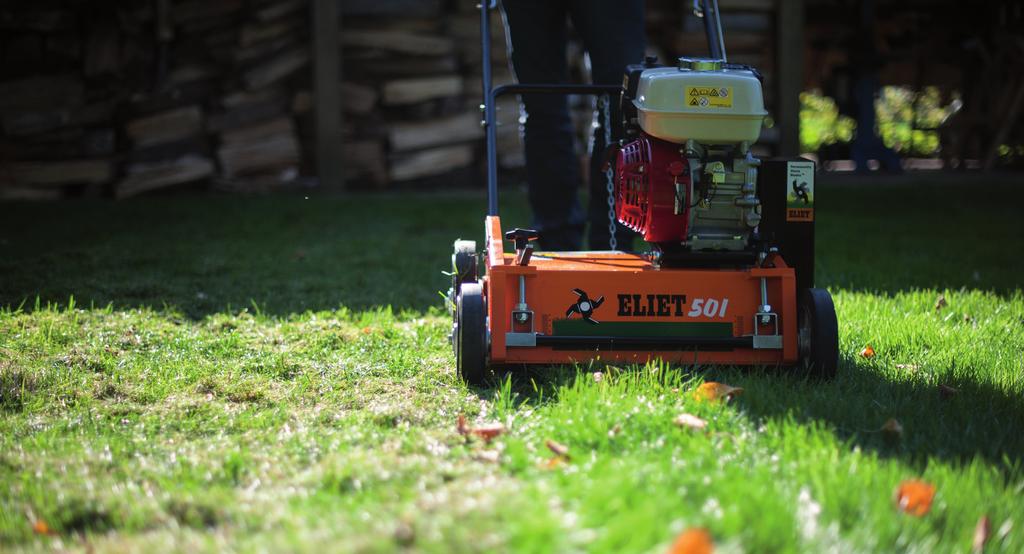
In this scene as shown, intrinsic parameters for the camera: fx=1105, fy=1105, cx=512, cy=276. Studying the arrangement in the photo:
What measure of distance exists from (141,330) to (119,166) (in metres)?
3.94

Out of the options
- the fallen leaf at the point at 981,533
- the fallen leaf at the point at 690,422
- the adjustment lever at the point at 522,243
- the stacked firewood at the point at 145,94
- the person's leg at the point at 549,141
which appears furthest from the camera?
the stacked firewood at the point at 145,94

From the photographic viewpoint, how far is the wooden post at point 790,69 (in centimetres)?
752

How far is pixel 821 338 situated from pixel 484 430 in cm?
83

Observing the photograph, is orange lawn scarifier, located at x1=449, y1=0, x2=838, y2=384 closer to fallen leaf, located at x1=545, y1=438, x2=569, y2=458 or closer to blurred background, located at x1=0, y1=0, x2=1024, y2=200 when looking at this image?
fallen leaf, located at x1=545, y1=438, x2=569, y2=458

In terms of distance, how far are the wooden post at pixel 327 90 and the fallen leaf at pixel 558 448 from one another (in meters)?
5.25

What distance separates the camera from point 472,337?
2492 mm

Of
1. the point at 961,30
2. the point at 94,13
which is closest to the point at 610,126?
the point at 94,13

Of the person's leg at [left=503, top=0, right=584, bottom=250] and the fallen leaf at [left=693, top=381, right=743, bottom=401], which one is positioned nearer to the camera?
the fallen leaf at [left=693, top=381, right=743, bottom=401]

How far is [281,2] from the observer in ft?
22.7

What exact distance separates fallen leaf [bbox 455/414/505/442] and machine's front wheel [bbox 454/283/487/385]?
1.14 ft

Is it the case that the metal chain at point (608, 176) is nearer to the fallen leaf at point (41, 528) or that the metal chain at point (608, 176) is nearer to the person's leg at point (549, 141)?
the person's leg at point (549, 141)

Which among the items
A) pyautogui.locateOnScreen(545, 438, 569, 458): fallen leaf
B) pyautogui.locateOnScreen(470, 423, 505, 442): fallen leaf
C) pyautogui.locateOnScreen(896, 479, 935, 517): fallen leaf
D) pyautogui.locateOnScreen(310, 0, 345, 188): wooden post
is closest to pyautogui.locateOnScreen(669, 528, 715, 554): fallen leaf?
pyautogui.locateOnScreen(896, 479, 935, 517): fallen leaf

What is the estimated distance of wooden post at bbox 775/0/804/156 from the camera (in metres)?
7.52

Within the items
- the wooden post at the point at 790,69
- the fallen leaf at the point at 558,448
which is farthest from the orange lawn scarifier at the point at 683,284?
the wooden post at the point at 790,69
